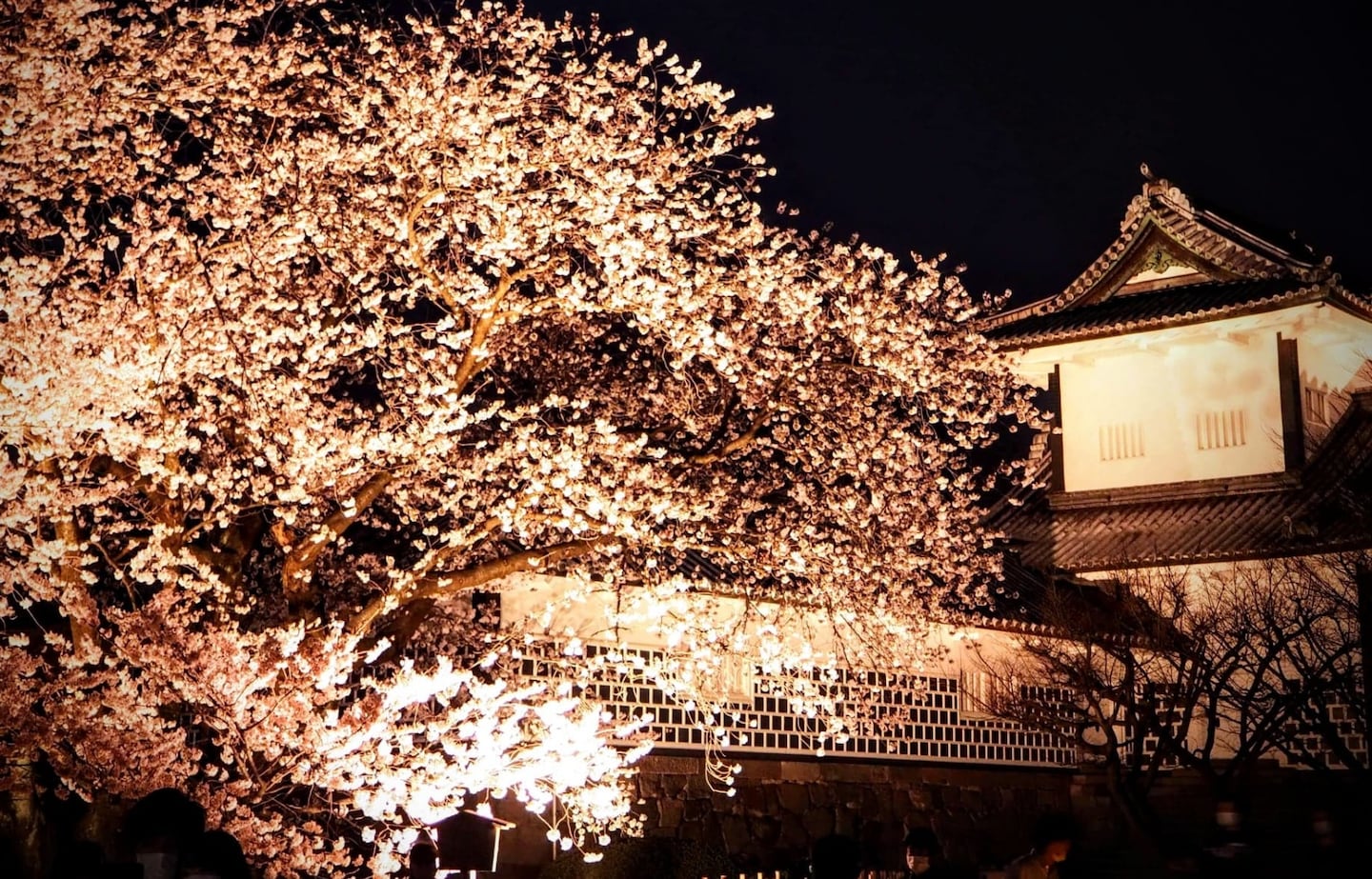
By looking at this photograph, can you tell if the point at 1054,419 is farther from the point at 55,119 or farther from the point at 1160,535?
the point at 55,119

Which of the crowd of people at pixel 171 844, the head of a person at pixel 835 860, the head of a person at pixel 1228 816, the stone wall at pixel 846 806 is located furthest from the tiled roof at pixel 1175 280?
the crowd of people at pixel 171 844

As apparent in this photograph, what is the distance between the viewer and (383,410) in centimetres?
1399

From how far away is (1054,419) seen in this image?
2917 centimetres

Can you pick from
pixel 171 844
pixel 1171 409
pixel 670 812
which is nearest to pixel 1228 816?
pixel 171 844

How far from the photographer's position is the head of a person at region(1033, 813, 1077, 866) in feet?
31.0

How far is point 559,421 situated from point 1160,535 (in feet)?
41.8

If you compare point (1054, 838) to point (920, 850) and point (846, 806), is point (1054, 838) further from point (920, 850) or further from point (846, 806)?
point (846, 806)

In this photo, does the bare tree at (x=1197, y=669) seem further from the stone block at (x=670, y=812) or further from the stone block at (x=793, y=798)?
the stone block at (x=670, y=812)

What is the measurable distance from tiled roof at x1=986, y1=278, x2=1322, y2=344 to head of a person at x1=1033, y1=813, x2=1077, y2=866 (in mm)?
17755

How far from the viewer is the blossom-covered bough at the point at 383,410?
11812mm

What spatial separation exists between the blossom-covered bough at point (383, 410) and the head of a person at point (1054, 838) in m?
4.51

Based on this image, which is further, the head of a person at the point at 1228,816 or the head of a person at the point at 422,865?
the head of a person at the point at 1228,816

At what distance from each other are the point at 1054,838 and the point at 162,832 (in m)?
5.42

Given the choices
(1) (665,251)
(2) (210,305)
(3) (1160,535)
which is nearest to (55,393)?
(2) (210,305)
